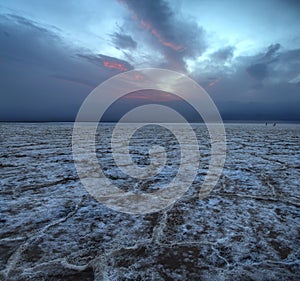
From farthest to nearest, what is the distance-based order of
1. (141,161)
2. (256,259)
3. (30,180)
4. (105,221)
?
(141,161), (30,180), (105,221), (256,259)

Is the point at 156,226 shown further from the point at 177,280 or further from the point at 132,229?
the point at 177,280

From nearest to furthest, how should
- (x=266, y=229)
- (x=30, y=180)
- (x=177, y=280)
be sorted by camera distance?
(x=177, y=280)
(x=266, y=229)
(x=30, y=180)

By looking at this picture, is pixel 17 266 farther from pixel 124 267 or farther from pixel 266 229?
pixel 266 229

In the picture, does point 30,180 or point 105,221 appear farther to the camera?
point 30,180

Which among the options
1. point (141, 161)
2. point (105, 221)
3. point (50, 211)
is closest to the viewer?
point (105, 221)

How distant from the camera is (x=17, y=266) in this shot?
87 centimetres

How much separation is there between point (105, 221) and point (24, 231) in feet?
1.50

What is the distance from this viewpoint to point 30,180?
2055mm

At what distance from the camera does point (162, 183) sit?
2.10m

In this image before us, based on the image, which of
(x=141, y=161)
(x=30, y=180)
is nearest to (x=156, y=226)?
(x=30, y=180)

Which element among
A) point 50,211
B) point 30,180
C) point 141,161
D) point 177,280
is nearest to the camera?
point 177,280

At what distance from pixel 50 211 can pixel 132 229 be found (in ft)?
2.08

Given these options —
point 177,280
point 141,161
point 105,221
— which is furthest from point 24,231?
point 141,161

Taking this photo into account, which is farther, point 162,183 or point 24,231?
point 162,183
